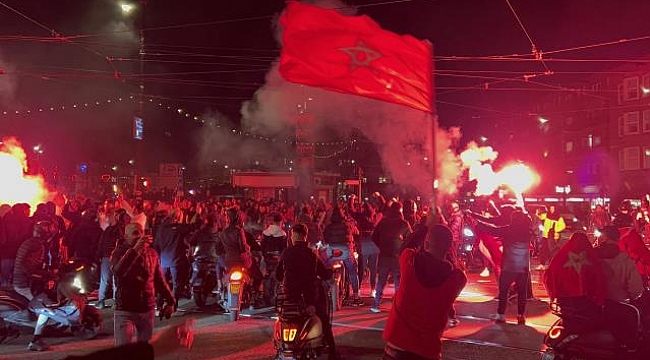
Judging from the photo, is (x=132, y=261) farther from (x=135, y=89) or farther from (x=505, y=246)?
(x=135, y=89)

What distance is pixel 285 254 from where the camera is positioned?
23.1 feet

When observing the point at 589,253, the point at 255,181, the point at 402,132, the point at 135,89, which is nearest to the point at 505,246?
the point at 589,253

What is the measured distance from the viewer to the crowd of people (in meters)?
4.19

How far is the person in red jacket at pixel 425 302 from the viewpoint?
4070 millimetres

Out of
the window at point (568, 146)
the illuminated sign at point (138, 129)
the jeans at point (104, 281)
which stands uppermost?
the window at point (568, 146)

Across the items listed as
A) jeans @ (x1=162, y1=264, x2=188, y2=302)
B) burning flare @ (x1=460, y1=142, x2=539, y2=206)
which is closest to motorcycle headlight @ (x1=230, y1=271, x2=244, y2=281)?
jeans @ (x1=162, y1=264, x2=188, y2=302)

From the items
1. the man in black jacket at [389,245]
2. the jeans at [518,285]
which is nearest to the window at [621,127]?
the man in black jacket at [389,245]

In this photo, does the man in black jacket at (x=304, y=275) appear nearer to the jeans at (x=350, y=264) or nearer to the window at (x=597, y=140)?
the jeans at (x=350, y=264)

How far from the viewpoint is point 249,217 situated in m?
15.6

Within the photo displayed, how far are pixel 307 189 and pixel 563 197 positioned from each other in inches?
1226

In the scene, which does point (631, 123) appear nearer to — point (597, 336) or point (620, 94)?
point (620, 94)

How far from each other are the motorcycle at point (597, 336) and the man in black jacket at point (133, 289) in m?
4.36

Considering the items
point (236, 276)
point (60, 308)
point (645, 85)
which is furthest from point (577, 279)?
point (645, 85)

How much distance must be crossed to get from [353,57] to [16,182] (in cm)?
1604
